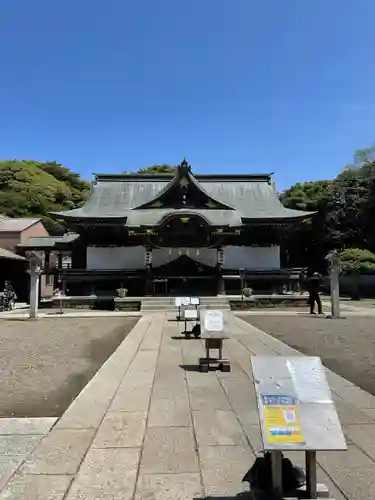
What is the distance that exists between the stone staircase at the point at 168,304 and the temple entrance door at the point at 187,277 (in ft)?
7.28

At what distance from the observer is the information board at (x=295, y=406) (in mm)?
2842

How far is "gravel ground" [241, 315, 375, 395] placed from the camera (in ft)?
26.0

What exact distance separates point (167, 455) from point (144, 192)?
30472mm

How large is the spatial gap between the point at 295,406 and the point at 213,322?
17.1 feet

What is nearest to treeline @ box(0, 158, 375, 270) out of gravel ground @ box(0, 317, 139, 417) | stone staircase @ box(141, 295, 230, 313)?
stone staircase @ box(141, 295, 230, 313)

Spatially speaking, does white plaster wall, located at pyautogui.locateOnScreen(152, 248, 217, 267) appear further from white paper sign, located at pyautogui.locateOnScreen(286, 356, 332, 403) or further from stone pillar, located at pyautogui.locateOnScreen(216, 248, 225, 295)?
white paper sign, located at pyautogui.locateOnScreen(286, 356, 332, 403)

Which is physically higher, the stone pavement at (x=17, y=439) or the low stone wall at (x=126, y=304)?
the low stone wall at (x=126, y=304)

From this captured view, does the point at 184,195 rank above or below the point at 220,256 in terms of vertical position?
above

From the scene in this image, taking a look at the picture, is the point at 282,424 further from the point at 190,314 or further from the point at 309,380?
the point at 190,314

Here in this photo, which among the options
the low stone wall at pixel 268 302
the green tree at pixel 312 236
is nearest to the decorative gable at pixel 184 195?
the low stone wall at pixel 268 302

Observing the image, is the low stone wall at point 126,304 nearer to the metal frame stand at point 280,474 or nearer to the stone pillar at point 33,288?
the stone pillar at point 33,288

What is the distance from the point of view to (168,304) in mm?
23547

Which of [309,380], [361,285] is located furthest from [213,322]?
[361,285]

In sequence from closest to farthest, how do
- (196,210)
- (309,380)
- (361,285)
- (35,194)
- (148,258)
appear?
(309,380)
(148,258)
(196,210)
(361,285)
(35,194)
